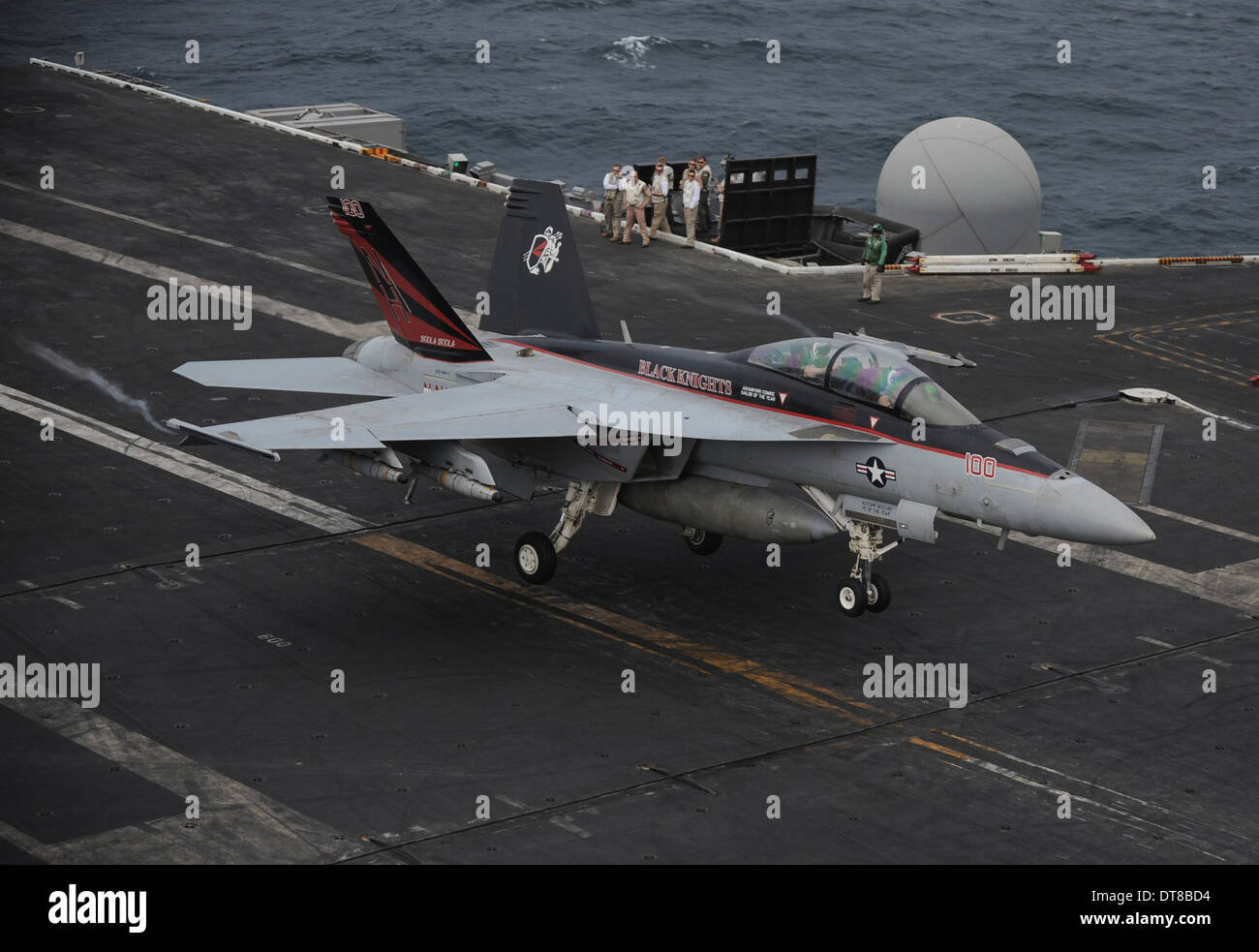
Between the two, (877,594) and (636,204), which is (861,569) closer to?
(877,594)

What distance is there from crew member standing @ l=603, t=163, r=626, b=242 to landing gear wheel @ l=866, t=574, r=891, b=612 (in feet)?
77.1

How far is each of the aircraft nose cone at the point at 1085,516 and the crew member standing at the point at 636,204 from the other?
24623 millimetres

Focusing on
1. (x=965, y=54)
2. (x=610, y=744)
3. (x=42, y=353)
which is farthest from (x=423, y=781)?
(x=965, y=54)

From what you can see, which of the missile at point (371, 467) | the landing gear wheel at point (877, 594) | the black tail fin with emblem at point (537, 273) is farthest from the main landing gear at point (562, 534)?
the landing gear wheel at point (877, 594)

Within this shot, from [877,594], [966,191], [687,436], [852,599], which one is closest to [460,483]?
[687,436]

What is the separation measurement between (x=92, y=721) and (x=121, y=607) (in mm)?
3616

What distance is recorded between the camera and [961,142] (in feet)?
167

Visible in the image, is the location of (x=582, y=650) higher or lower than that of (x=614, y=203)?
lower

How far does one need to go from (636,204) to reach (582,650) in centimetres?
2401

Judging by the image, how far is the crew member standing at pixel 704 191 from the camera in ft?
156

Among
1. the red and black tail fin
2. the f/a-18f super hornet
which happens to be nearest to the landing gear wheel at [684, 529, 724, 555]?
the f/a-18f super hornet

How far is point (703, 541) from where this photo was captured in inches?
1068

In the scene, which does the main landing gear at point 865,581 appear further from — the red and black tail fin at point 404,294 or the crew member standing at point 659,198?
the crew member standing at point 659,198
